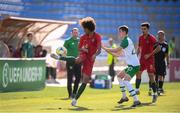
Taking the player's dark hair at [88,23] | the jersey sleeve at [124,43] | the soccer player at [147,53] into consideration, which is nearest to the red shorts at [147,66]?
the soccer player at [147,53]

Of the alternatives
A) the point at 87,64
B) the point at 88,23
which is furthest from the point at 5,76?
the point at 88,23

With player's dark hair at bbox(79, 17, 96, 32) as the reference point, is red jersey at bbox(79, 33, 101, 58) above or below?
below

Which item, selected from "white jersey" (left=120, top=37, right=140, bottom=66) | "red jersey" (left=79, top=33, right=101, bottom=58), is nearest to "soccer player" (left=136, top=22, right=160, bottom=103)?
"white jersey" (left=120, top=37, right=140, bottom=66)

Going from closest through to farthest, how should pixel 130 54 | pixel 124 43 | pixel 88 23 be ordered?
pixel 88 23
pixel 124 43
pixel 130 54

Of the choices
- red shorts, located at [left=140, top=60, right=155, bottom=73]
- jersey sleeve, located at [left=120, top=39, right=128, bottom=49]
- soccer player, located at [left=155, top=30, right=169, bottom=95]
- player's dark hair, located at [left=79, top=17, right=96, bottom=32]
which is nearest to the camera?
player's dark hair, located at [left=79, top=17, right=96, bottom=32]

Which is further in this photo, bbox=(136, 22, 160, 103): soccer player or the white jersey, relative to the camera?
bbox=(136, 22, 160, 103): soccer player

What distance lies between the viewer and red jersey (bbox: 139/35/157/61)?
1454cm

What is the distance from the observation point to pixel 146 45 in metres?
14.6

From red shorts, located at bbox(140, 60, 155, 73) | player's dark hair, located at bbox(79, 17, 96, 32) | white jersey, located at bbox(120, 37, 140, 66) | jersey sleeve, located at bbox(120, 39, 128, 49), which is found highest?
player's dark hair, located at bbox(79, 17, 96, 32)

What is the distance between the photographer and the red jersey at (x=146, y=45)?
572 inches

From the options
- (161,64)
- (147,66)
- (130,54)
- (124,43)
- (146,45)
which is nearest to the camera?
(124,43)

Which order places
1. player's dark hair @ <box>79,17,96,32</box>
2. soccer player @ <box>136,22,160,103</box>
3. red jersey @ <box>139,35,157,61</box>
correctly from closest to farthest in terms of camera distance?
player's dark hair @ <box>79,17,96,32</box> → soccer player @ <box>136,22,160,103</box> → red jersey @ <box>139,35,157,61</box>

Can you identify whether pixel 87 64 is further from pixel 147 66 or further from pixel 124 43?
pixel 147 66

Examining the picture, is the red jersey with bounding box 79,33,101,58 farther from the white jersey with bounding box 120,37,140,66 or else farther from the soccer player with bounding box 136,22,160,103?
the soccer player with bounding box 136,22,160,103
